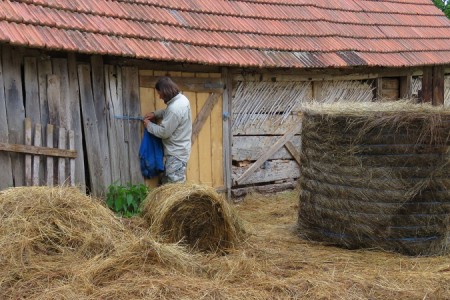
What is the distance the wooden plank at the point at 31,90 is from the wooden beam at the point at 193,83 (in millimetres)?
1442

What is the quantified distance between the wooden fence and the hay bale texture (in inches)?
114

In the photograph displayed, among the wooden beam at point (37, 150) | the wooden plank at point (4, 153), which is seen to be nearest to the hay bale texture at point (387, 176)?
the wooden beam at point (37, 150)

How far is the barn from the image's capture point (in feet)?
21.0

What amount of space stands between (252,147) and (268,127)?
0.45 m

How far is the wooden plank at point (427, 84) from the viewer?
11.3m

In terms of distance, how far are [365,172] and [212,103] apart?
9.99 ft

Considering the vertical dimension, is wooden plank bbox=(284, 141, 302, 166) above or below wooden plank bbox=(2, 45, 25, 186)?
below

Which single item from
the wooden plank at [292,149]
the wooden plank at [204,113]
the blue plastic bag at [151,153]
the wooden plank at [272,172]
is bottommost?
the wooden plank at [272,172]

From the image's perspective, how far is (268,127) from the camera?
9.22 m

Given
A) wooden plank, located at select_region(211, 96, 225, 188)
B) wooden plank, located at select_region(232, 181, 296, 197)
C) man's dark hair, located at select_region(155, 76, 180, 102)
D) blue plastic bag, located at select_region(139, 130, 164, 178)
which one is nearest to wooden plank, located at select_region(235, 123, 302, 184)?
wooden plank, located at select_region(232, 181, 296, 197)

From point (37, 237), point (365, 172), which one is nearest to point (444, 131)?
point (365, 172)

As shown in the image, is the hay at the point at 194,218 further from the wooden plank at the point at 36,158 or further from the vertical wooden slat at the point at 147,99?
the vertical wooden slat at the point at 147,99

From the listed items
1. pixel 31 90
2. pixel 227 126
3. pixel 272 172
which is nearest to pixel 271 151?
pixel 272 172

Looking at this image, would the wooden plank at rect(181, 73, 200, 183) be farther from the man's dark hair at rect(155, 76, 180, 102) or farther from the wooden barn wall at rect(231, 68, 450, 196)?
the man's dark hair at rect(155, 76, 180, 102)
